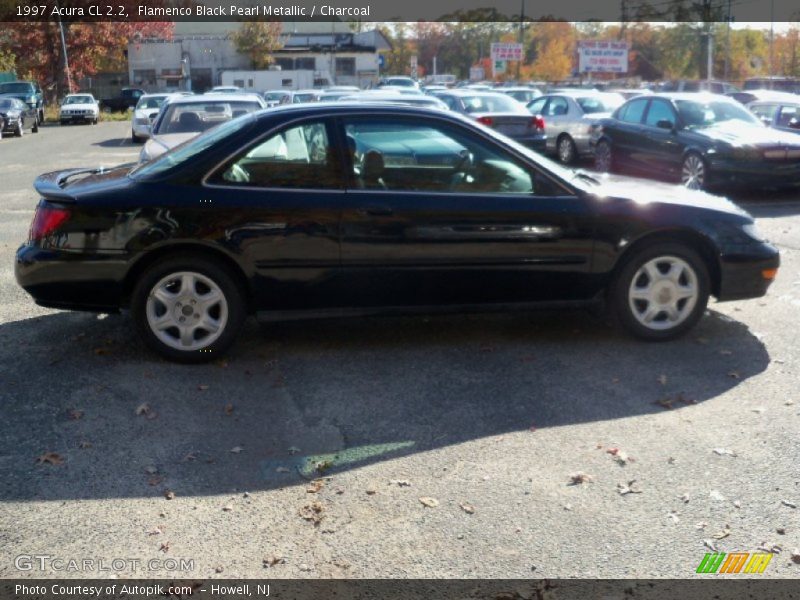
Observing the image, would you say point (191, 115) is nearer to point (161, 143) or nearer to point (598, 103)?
point (161, 143)

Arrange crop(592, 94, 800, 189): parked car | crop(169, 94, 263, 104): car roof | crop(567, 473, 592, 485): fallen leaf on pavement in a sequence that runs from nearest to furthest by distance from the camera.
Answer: crop(567, 473, 592, 485): fallen leaf on pavement, crop(592, 94, 800, 189): parked car, crop(169, 94, 263, 104): car roof

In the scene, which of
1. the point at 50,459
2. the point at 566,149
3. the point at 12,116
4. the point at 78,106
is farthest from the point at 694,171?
the point at 78,106

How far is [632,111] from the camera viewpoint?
1609 cm

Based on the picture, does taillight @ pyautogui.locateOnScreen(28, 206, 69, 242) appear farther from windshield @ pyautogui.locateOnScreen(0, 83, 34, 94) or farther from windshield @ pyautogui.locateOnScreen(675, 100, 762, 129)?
windshield @ pyautogui.locateOnScreen(0, 83, 34, 94)

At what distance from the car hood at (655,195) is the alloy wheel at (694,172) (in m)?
7.08

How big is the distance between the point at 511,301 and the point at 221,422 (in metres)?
2.16

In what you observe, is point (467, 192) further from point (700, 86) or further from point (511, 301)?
point (700, 86)

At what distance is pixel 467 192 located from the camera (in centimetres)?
628

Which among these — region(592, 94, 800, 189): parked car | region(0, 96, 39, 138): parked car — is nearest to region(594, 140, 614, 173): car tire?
region(592, 94, 800, 189): parked car

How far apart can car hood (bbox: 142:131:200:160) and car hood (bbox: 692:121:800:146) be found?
743 centimetres

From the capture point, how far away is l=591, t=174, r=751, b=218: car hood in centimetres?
652

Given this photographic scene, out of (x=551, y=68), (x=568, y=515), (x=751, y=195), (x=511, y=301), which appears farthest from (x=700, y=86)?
(x=551, y=68)

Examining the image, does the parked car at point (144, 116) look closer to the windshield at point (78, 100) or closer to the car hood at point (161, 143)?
the car hood at point (161, 143)

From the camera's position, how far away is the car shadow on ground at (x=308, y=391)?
4.68m
